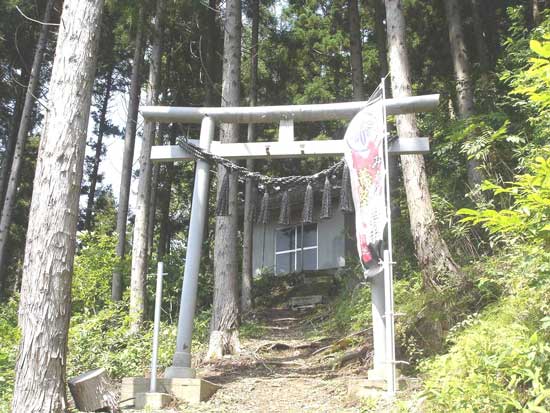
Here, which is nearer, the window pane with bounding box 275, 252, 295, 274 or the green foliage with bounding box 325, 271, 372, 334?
the green foliage with bounding box 325, 271, 372, 334

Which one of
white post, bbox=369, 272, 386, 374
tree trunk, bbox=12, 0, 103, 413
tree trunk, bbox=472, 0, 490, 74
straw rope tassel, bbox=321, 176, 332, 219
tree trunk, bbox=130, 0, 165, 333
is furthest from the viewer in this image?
tree trunk, bbox=472, 0, 490, 74

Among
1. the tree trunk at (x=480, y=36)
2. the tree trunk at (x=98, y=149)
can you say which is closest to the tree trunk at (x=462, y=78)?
the tree trunk at (x=480, y=36)

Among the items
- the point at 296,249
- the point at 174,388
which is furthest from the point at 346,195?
the point at 296,249

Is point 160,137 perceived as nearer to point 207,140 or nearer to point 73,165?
point 207,140

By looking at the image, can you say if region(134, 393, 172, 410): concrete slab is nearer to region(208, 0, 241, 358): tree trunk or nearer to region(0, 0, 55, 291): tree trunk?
region(208, 0, 241, 358): tree trunk

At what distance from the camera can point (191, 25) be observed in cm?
1702

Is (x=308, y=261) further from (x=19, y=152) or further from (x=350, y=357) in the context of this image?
(x=350, y=357)

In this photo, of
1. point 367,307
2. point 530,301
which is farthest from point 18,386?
point 367,307

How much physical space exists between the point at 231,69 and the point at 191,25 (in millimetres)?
6535

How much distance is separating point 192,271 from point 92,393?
2.19 m

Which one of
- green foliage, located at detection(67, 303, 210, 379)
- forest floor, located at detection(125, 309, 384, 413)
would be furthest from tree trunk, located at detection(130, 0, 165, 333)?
forest floor, located at detection(125, 309, 384, 413)

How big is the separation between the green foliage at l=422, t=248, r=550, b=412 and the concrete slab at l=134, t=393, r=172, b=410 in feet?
10.8

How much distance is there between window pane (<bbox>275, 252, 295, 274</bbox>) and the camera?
21.3 meters

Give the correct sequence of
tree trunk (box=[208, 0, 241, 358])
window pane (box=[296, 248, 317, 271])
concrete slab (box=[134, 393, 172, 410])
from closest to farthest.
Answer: concrete slab (box=[134, 393, 172, 410]), tree trunk (box=[208, 0, 241, 358]), window pane (box=[296, 248, 317, 271])
